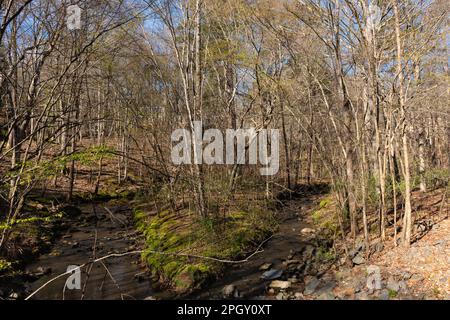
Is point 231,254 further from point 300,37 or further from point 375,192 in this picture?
point 300,37

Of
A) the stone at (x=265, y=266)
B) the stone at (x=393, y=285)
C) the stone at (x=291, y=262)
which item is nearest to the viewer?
the stone at (x=393, y=285)

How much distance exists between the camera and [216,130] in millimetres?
15789

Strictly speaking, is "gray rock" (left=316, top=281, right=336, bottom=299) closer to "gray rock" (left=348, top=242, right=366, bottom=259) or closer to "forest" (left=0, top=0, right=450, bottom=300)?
"forest" (left=0, top=0, right=450, bottom=300)

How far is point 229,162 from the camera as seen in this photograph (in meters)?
13.6

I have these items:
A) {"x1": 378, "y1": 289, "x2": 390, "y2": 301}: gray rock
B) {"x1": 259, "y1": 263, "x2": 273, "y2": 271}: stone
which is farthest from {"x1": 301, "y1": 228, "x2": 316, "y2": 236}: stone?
{"x1": 378, "y1": 289, "x2": 390, "y2": 301}: gray rock

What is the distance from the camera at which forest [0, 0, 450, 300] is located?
4918mm

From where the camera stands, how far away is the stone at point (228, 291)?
6723 mm

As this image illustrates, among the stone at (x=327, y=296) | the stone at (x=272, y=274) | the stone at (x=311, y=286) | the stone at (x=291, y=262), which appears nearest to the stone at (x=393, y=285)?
the stone at (x=327, y=296)

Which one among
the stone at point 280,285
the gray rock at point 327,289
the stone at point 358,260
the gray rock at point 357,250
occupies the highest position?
the gray rock at point 357,250

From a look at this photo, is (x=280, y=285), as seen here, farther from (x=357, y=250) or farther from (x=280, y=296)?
(x=357, y=250)

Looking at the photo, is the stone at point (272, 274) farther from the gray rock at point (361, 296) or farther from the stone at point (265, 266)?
the gray rock at point (361, 296)

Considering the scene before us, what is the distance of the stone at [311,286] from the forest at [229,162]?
4cm

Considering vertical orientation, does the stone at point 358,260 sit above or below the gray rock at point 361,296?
above

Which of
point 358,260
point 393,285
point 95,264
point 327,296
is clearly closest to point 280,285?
point 327,296
